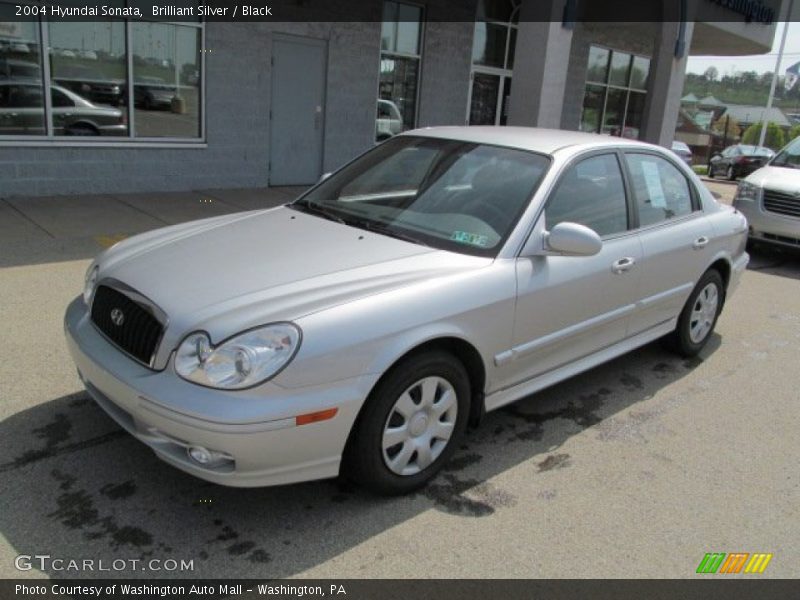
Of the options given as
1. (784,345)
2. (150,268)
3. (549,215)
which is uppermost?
(549,215)

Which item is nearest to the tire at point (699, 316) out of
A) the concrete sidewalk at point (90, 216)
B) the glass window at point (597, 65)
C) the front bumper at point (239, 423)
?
the front bumper at point (239, 423)

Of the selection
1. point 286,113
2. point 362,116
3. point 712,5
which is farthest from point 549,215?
point 712,5

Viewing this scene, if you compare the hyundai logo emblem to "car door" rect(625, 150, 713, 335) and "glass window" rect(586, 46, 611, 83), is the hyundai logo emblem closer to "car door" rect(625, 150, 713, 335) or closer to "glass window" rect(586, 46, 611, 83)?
"car door" rect(625, 150, 713, 335)

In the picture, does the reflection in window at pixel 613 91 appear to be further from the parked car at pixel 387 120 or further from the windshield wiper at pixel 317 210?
the windshield wiper at pixel 317 210

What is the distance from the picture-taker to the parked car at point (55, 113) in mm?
8602

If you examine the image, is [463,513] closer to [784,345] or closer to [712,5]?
[784,345]

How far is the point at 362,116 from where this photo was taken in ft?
40.3

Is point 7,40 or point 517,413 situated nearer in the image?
point 517,413

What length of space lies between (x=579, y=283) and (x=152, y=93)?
25.6 feet

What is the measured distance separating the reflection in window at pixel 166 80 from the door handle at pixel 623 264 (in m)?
7.64

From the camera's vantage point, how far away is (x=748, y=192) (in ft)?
31.8

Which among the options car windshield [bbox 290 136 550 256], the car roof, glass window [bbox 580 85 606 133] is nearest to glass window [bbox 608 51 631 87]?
glass window [bbox 580 85 606 133]

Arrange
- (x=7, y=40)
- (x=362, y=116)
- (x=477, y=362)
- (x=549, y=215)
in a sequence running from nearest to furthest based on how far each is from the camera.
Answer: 1. (x=477, y=362)
2. (x=549, y=215)
3. (x=7, y=40)
4. (x=362, y=116)

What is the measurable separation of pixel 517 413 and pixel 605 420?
531mm
